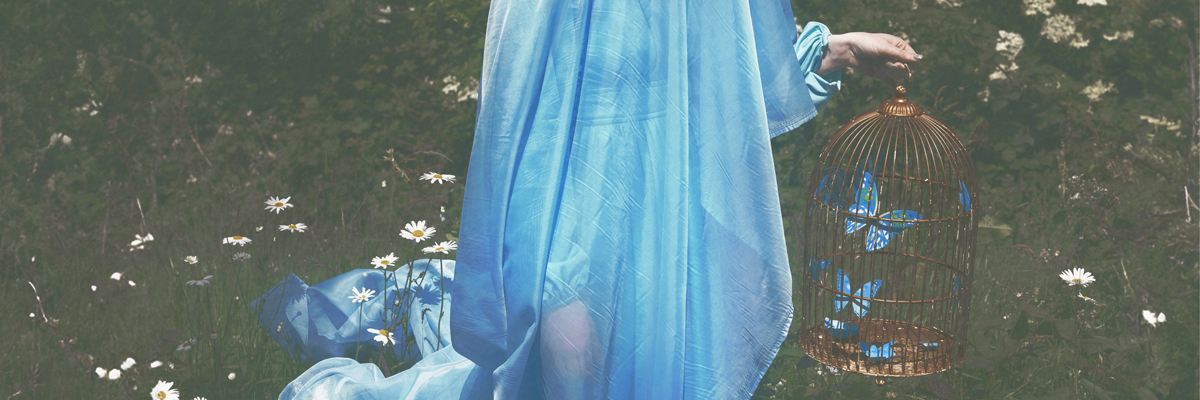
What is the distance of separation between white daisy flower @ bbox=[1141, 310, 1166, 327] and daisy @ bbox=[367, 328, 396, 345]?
7.17ft

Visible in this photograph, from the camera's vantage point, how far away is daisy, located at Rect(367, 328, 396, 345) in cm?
245

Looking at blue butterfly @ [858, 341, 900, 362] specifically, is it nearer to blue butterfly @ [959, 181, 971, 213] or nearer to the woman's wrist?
blue butterfly @ [959, 181, 971, 213]

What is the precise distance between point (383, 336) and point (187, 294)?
1081 mm

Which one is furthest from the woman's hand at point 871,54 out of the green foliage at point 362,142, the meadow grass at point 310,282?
the green foliage at point 362,142

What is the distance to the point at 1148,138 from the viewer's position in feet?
11.9

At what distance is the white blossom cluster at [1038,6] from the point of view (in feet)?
12.1

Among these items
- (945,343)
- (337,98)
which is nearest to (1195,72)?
(945,343)

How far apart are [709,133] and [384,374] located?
1.22 m

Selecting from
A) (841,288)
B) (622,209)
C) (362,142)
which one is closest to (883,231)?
(841,288)

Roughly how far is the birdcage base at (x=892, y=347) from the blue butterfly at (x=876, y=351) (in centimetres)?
1

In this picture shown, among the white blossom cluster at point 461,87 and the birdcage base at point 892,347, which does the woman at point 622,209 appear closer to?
the birdcage base at point 892,347

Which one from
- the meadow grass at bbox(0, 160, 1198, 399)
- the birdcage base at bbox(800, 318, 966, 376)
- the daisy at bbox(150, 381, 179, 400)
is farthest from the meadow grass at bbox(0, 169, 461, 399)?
the birdcage base at bbox(800, 318, 966, 376)

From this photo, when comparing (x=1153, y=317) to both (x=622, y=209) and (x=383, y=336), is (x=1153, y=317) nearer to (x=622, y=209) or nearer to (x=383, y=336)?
(x=622, y=209)

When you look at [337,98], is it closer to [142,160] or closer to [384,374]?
[142,160]
